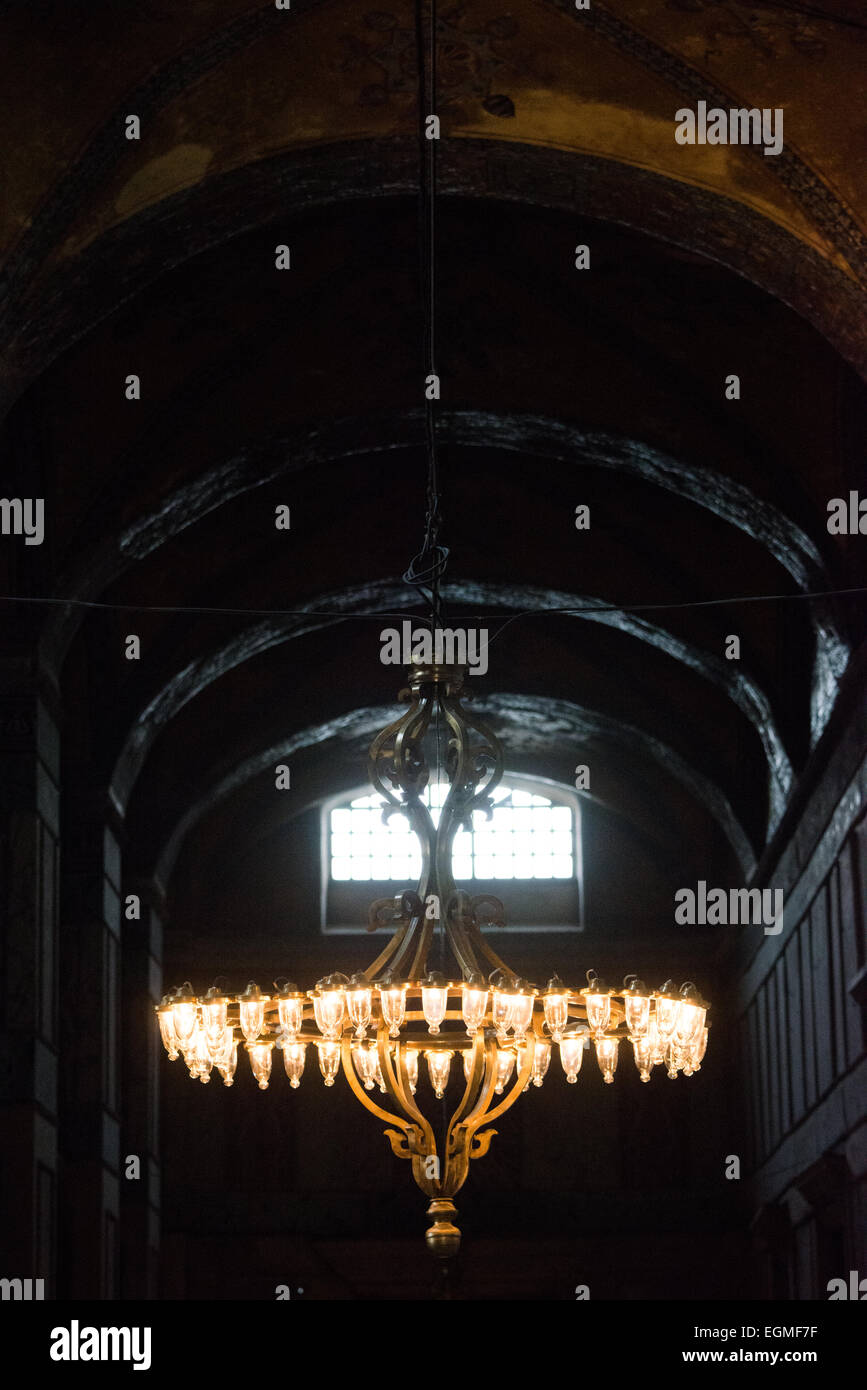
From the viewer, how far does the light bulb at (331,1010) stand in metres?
10.3

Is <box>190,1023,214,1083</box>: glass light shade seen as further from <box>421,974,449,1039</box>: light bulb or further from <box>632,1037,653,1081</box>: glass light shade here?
<box>632,1037,653,1081</box>: glass light shade

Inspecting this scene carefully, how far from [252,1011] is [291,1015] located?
231mm

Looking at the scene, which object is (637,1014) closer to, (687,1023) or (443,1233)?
(687,1023)

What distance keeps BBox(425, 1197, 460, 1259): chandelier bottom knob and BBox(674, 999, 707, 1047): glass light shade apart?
1608 mm

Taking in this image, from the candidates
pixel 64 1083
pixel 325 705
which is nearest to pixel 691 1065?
pixel 64 1083

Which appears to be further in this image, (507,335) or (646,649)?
(646,649)

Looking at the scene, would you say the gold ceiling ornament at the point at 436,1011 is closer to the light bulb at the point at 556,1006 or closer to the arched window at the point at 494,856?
the light bulb at the point at 556,1006

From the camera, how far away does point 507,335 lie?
16.0 metres

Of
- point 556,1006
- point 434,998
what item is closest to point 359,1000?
point 434,998

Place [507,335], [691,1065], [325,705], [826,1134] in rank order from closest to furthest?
[691,1065] < [507,335] < [826,1134] < [325,705]

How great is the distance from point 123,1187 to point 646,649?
8.10m

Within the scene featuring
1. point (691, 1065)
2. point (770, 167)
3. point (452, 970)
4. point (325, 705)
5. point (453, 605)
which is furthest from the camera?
point (452, 970)

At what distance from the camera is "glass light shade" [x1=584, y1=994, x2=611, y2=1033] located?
10.8 m
